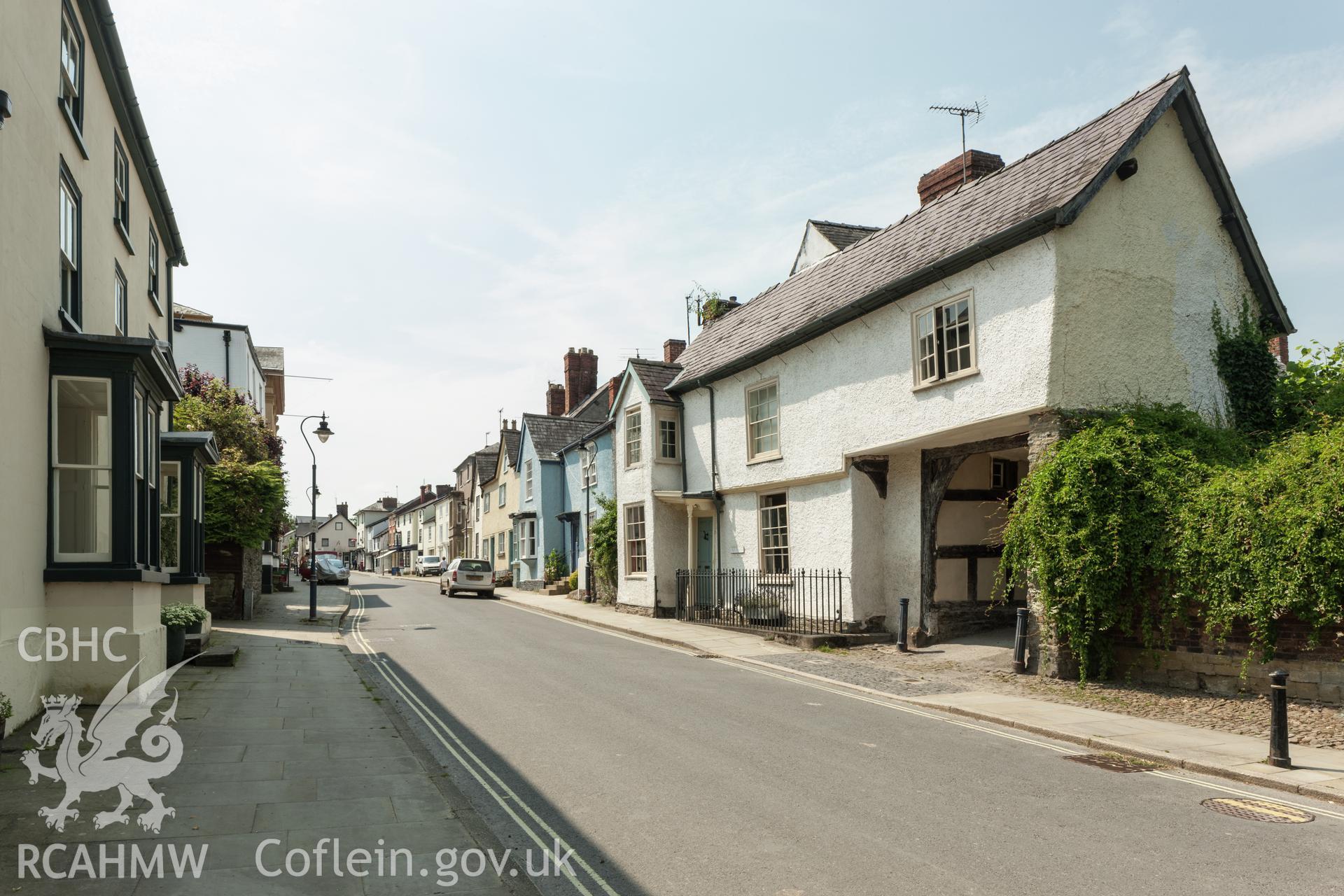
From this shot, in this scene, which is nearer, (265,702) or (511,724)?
(511,724)

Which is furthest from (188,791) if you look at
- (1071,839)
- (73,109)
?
(73,109)

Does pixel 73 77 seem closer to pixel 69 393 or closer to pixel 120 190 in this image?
pixel 120 190

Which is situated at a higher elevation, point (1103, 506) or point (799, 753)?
point (1103, 506)

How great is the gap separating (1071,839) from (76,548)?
10907 mm

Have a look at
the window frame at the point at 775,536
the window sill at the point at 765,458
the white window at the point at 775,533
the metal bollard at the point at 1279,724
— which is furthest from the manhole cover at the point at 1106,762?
the window sill at the point at 765,458

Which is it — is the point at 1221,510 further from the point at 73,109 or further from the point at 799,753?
the point at 73,109

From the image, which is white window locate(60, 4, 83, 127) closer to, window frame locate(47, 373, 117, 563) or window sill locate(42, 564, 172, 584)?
window frame locate(47, 373, 117, 563)

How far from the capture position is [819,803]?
728 centimetres

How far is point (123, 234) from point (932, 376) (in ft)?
44.8

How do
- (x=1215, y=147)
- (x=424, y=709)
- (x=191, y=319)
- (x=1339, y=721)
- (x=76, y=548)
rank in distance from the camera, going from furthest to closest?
(x=191, y=319)
(x=1215, y=147)
(x=424, y=709)
(x=76, y=548)
(x=1339, y=721)

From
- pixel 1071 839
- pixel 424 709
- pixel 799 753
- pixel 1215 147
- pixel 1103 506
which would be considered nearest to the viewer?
pixel 1071 839

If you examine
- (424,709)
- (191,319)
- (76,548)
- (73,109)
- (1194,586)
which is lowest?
(424,709)

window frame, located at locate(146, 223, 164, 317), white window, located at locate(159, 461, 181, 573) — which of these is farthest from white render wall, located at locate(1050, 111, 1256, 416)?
window frame, located at locate(146, 223, 164, 317)

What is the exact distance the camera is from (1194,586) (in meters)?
11.7
